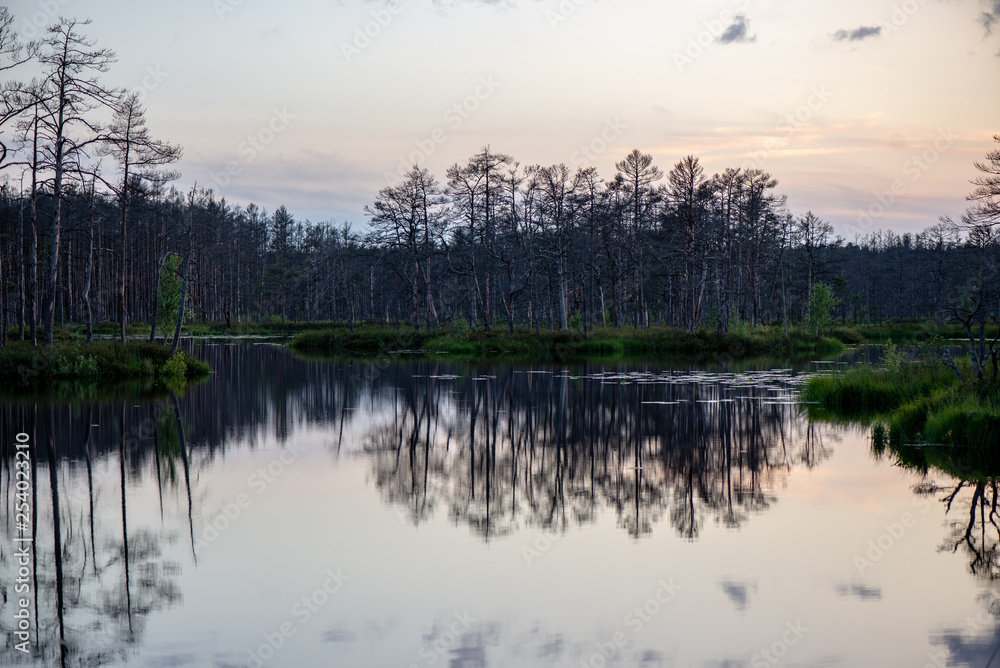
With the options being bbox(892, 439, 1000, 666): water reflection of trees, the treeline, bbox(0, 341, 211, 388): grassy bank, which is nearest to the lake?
bbox(892, 439, 1000, 666): water reflection of trees

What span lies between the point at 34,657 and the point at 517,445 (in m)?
12.4

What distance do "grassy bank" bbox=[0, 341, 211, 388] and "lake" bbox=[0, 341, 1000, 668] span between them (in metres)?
8.84

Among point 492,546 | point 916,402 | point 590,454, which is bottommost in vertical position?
point 492,546

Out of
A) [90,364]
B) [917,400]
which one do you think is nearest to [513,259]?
[90,364]

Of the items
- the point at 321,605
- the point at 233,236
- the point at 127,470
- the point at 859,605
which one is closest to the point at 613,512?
the point at 859,605

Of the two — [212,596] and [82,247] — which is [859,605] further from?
[82,247]

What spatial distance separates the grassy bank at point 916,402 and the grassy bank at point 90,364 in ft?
80.6

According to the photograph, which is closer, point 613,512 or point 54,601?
point 54,601

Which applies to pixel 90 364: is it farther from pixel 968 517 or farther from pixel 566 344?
pixel 566 344

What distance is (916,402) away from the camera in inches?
724

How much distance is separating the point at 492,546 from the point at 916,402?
12772mm

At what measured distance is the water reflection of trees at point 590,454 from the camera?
1261cm

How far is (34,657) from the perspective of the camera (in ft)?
22.9

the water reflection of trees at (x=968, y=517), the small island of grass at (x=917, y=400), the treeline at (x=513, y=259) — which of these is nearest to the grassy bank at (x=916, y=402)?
the small island of grass at (x=917, y=400)
